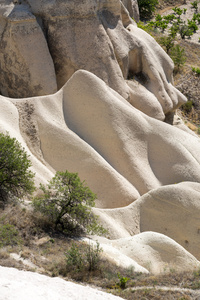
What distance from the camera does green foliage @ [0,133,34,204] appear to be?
14.4 metres

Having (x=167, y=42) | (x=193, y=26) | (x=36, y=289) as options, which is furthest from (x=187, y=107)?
(x=36, y=289)

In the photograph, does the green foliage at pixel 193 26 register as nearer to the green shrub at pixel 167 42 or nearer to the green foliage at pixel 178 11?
the green foliage at pixel 178 11

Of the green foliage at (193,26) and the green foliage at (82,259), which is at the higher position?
the green foliage at (82,259)

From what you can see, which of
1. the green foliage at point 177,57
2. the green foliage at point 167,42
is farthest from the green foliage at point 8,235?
the green foliage at point 167,42

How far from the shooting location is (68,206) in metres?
14.3

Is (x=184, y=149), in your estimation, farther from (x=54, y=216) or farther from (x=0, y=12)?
(x=0, y=12)

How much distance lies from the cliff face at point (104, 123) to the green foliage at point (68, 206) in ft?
4.00

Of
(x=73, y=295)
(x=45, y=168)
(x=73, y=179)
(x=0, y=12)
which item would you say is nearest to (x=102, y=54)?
(x=0, y=12)

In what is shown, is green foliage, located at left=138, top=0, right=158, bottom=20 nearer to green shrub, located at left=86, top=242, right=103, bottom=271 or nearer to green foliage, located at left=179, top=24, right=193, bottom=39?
green foliage, located at left=179, top=24, right=193, bottom=39

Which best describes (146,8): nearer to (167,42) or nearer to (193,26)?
(193,26)

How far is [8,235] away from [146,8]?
4257 centimetres

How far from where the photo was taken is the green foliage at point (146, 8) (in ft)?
168

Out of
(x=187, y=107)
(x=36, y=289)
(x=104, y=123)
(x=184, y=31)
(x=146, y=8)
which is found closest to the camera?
(x=36, y=289)

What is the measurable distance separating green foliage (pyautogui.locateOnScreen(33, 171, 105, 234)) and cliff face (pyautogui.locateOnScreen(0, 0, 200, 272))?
1221 mm
